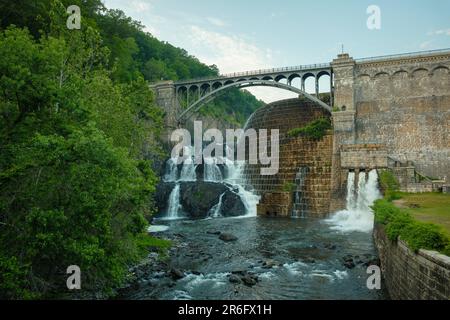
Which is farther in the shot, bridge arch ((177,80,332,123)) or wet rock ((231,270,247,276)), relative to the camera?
bridge arch ((177,80,332,123))

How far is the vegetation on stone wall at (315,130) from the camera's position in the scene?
109 ft

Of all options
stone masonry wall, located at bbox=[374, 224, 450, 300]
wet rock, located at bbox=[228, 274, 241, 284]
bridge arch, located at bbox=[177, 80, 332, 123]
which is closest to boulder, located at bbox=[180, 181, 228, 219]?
bridge arch, located at bbox=[177, 80, 332, 123]

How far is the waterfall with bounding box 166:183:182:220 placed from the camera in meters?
32.2

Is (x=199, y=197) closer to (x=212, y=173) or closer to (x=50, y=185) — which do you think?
(x=212, y=173)

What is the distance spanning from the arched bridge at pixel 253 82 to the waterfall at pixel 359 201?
950cm

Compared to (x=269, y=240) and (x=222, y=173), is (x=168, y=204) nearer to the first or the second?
(x=222, y=173)

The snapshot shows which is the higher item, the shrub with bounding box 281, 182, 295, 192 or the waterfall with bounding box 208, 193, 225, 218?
the shrub with bounding box 281, 182, 295, 192

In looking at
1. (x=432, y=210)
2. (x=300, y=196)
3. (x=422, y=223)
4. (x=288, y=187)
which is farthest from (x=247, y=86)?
(x=422, y=223)

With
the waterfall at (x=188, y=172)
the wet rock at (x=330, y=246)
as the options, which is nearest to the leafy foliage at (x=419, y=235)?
the wet rock at (x=330, y=246)

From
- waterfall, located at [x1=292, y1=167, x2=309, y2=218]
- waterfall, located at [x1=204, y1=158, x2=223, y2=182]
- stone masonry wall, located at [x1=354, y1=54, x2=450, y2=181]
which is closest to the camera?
waterfall, located at [x1=292, y1=167, x2=309, y2=218]

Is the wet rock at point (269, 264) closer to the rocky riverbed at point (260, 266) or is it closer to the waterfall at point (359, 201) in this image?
the rocky riverbed at point (260, 266)

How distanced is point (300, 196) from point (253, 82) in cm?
1499

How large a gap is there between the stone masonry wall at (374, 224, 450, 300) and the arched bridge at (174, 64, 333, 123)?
83.7 feet

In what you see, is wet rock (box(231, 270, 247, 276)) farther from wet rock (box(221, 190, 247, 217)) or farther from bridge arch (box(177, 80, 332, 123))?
bridge arch (box(177, 80, 332, 123))
